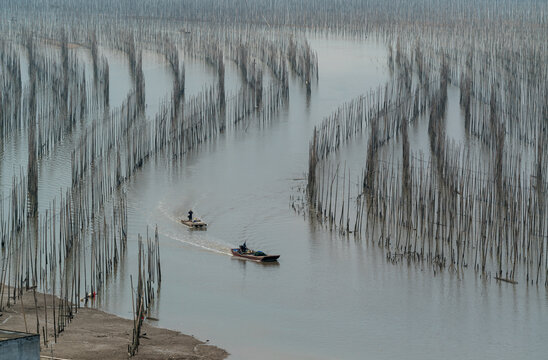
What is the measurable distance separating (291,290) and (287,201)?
4675mm

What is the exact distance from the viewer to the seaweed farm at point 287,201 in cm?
1388

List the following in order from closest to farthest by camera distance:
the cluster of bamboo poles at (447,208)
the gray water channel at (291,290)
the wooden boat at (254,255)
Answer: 1. the gray water channel at (291,290)
2. the cluster of bamboo poles at (447,208)
3. the wooden boat at (254,255)

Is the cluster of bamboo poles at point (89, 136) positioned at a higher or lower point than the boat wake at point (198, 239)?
higher

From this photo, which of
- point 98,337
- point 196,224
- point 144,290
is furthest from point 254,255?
point 98,337

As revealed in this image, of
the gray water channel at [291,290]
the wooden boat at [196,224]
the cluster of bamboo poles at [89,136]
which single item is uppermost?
the cluster of bamboo poles at [89,136]

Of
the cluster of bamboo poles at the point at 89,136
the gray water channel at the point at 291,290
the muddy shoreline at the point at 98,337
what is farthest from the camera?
the cluster of bamboo poles at the point at 89,136

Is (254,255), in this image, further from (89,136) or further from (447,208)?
(89,136)

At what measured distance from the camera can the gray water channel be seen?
1338 centimetres

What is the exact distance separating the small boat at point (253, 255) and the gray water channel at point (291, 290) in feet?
0.40

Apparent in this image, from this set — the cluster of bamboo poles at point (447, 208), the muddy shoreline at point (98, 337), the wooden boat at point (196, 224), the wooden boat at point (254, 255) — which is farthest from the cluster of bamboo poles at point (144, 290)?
the cluster of bamboo poles at point (447, 208)

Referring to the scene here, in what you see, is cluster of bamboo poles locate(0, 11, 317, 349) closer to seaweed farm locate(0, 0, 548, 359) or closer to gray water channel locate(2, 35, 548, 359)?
seaweed farm locate(0, 0, 548, 359)

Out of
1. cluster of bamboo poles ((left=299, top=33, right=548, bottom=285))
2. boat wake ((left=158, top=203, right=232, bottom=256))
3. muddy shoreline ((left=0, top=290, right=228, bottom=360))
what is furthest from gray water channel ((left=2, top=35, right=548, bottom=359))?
muddy shoreline ((left=0, top=290, right=228, bottom=360))

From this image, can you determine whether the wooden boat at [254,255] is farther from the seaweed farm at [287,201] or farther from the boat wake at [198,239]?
the boat wake at [198,239]

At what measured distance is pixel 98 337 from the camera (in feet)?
40.0
